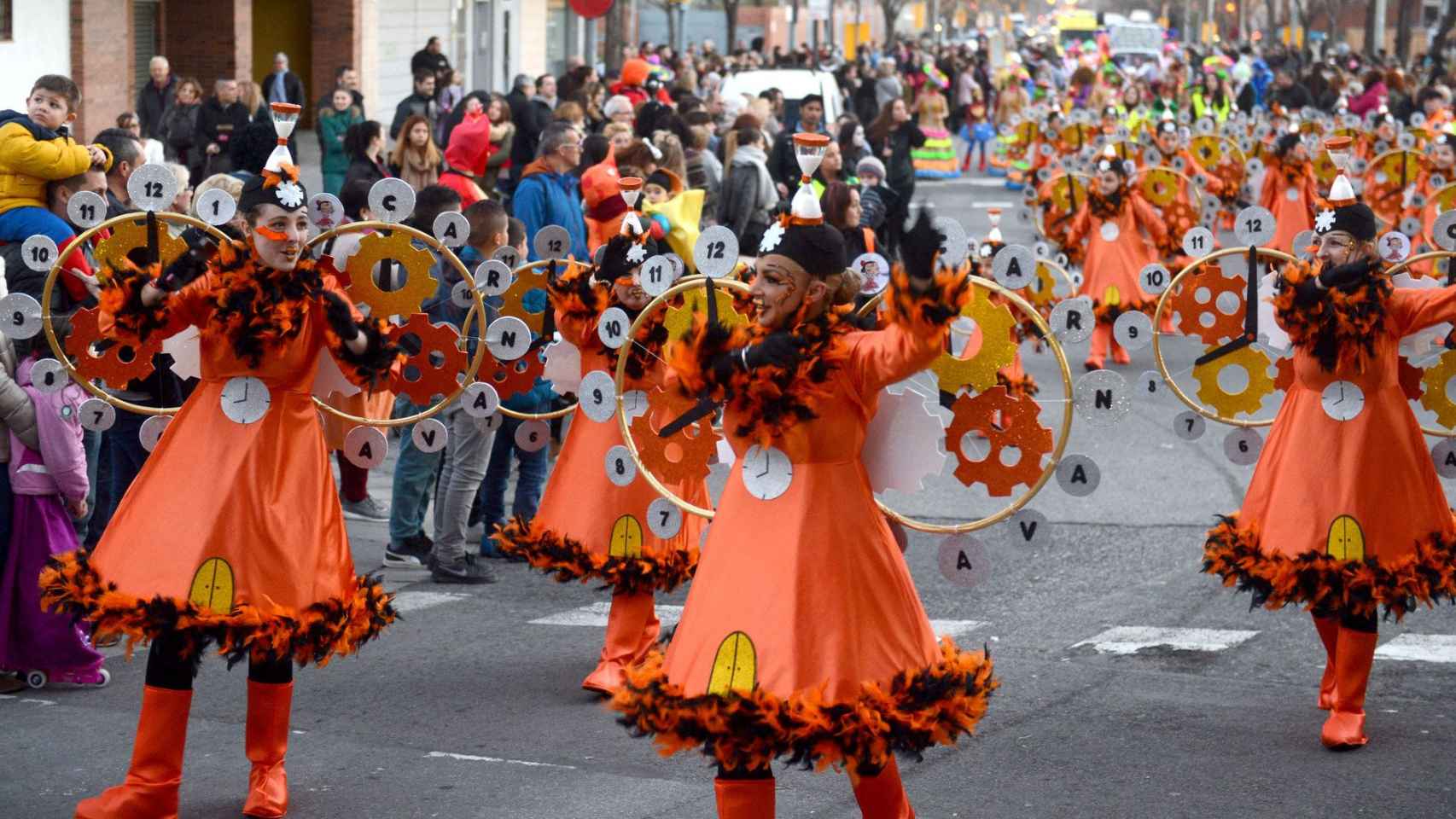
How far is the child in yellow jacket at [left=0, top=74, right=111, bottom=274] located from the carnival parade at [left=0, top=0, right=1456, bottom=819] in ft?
0.07

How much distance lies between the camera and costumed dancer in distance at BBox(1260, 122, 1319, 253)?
17.1 metres

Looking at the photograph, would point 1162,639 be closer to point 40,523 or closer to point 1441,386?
point 1441,386

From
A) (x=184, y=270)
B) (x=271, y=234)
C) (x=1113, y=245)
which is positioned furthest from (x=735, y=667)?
(x=1113, y=245)

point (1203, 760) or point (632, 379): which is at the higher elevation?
point (632, 379)

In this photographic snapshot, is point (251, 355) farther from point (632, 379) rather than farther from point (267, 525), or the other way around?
point (632, 379)

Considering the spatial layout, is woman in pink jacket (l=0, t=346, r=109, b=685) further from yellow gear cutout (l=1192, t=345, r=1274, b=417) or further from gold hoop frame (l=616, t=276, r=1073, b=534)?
yellow gear cutout (l=1192, t=345, r=1274, b=417)

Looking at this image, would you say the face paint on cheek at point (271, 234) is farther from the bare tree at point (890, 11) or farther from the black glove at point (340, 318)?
the bare tree at point (890, 11)

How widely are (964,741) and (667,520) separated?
1.38 metres

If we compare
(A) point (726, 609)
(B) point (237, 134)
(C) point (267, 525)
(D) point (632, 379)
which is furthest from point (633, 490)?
(B) point (237, 134)

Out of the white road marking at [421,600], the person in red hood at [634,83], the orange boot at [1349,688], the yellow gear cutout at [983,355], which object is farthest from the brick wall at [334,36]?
the yellow gear cutout at [983,355]

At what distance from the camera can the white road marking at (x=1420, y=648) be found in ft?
26.8

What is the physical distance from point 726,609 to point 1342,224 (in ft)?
9.93

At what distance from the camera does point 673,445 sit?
6078 mm

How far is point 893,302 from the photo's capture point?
4832mm
